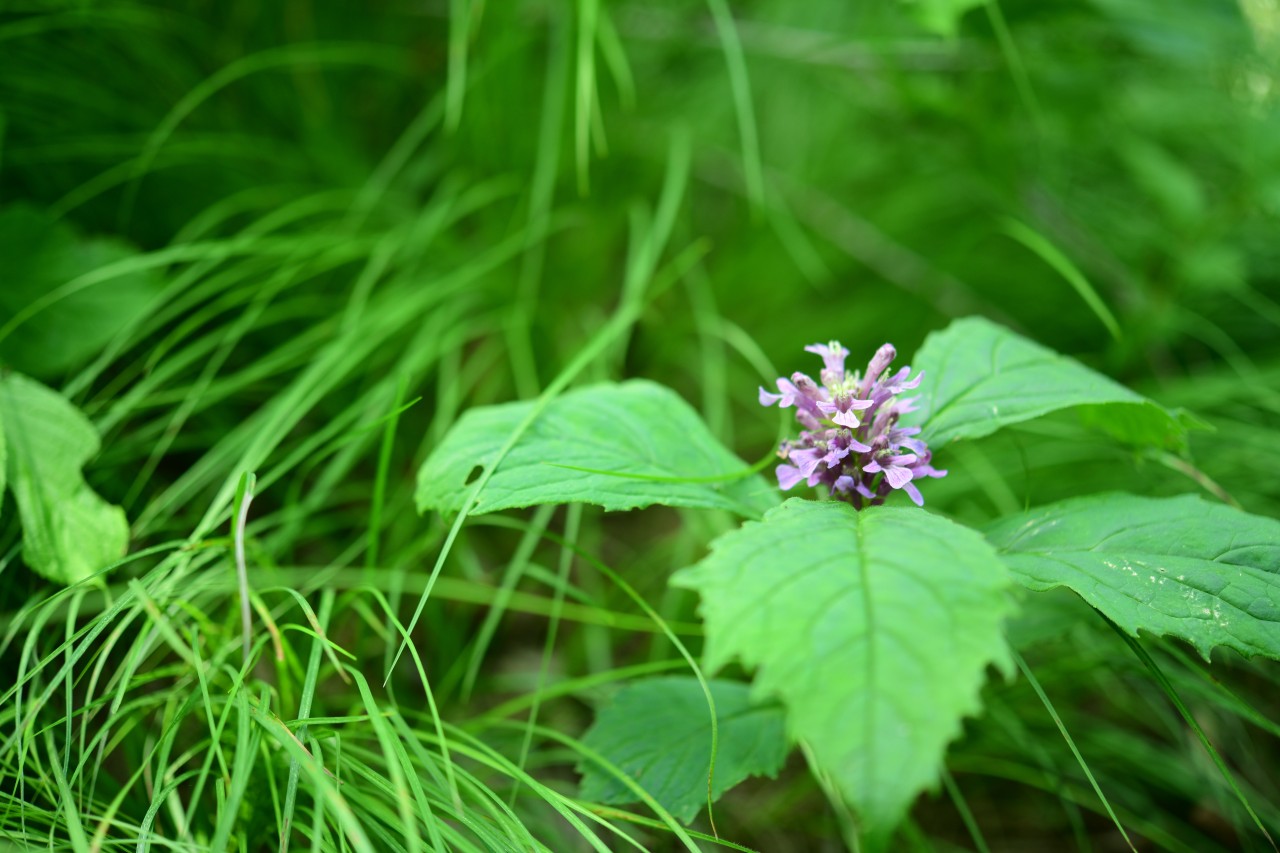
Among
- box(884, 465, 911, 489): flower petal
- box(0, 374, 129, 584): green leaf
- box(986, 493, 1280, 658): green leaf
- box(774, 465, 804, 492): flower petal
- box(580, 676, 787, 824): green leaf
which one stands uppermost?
box(884, 465, 911, 489): flower petal

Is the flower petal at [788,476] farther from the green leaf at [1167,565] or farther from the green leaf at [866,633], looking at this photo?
the green leaf at [1167,565]

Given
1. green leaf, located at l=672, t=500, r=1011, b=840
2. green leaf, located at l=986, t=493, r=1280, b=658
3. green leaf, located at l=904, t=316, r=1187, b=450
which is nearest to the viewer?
green leaf, located at l=672, t=500, r=1011, b=840

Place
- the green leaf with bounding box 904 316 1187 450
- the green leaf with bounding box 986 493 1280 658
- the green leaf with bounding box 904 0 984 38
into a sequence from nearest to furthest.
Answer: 1. the green leaf with bounding box 986 493 1280 658
2. the green leaf with bounding box 904 316 1187 450
3. the green leaf with bounding box 904 0 984 38

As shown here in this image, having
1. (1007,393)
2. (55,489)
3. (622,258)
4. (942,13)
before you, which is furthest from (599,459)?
(622,258)

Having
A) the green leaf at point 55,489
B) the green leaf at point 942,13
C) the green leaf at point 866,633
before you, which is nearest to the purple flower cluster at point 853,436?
the green leaf at point 866,633

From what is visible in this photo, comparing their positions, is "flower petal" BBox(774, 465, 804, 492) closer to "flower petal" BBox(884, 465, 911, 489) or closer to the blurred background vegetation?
"flower petal" BBox(884, 465, 911, 489)

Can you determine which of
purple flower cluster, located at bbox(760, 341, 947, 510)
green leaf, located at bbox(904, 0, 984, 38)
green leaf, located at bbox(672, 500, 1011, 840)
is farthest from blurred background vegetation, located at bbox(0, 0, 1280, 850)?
green leaf, located at bbox(672, 500, 1011, 840)

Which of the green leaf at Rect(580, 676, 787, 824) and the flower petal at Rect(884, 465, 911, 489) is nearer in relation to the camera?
the flower petal at Rect(884, 465, 911, 489)
